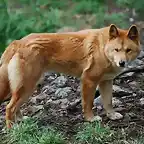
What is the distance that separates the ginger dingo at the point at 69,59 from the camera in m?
5.99

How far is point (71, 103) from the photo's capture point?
6.97 meters

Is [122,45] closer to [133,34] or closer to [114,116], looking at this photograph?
[133,34]

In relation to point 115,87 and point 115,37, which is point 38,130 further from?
point 115,87

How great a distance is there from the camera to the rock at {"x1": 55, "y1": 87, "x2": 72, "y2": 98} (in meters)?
7.28

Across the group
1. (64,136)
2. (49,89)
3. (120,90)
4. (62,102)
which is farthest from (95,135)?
(49,89)

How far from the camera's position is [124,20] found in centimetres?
1077

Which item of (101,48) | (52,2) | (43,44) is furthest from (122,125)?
(52,2)

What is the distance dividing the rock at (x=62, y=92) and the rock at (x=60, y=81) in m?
0.18

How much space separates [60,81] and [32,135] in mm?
2051

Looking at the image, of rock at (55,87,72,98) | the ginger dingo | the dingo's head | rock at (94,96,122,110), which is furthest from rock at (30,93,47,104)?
the dingo's head

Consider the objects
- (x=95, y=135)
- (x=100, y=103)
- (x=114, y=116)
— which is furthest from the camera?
(x=100, y=103)

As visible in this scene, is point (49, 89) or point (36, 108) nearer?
point (36, 108)

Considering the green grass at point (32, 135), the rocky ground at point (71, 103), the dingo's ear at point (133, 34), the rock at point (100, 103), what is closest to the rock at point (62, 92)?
the rocky ground at point (71, 103)

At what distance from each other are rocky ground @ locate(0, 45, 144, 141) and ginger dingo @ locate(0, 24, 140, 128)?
333 mm
